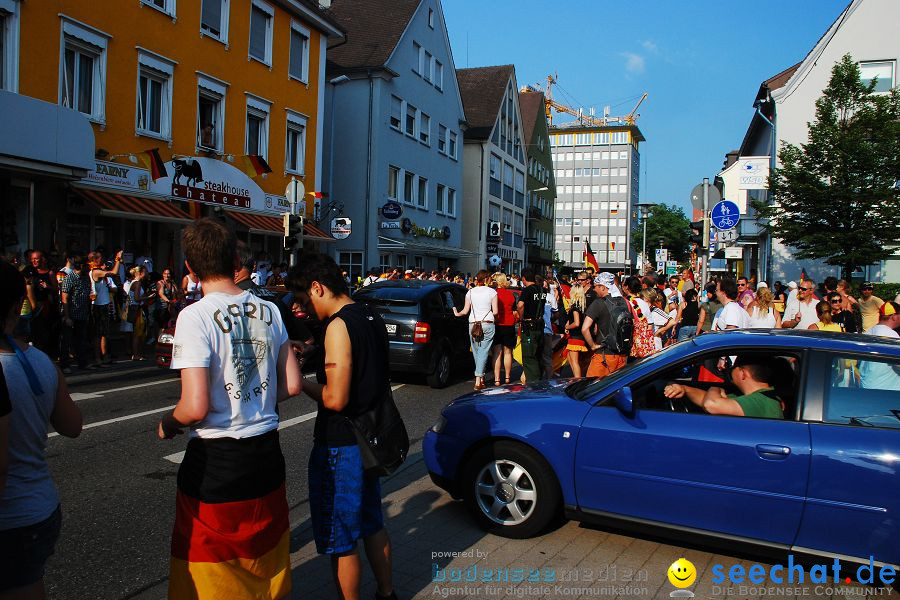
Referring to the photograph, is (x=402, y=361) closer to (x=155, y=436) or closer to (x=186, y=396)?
(x=155, y=436)

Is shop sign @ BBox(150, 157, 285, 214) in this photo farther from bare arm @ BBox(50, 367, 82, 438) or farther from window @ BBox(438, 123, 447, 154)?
window @ BBox(438, 123, 447, 154)

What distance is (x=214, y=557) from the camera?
261 cm

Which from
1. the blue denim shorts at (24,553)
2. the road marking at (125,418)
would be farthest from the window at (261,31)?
the blue denim shorts at (24,553)

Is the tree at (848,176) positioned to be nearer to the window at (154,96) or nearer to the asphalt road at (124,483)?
the asphalt road at (124,483)

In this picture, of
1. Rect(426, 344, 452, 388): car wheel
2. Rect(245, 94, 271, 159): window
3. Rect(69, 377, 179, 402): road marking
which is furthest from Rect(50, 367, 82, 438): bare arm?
Rect(245, 94, 271, 159): window

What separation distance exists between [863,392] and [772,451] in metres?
0.62

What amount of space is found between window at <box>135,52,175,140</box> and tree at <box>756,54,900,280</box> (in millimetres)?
17045

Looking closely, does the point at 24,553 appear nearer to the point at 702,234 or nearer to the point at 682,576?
the point at 682,576

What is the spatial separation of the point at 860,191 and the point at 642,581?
62.8 feet

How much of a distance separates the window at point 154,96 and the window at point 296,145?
588 cm

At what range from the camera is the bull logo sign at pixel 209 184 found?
1803 cm

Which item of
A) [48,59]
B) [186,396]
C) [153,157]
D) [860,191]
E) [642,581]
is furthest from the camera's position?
[860,191]

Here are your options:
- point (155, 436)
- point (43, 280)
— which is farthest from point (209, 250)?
point (43, 280)

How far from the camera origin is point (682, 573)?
408 cm
